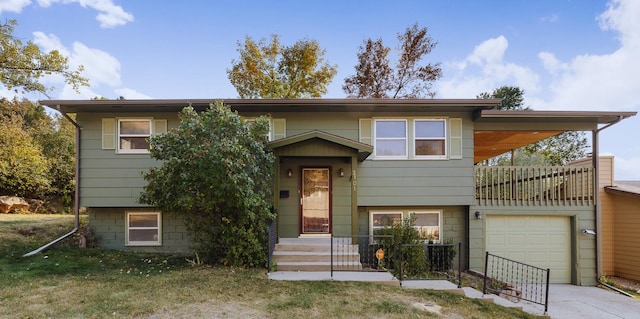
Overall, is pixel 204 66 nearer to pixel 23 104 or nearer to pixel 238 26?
pixel 238 26

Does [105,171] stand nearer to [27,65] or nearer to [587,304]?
[27,65]

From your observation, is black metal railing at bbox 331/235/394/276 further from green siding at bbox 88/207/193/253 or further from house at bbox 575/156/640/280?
house at bbox 575/156/640/280

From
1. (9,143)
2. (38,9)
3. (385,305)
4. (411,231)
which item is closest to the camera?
(385,305)

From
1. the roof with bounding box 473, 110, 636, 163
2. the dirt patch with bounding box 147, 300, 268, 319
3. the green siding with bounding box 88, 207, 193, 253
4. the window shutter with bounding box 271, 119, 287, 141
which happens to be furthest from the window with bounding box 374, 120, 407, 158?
the green siding with bounding box 88, 207, 193, 253

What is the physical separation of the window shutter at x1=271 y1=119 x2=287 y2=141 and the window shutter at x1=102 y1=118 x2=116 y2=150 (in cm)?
415

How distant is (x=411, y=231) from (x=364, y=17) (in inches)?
508

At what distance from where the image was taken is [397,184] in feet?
28.2

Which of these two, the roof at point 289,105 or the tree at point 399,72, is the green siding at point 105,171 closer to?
the roof at point 289,105

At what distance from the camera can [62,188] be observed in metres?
16.2

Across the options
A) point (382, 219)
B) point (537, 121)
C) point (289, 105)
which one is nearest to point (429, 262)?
point (382, 219)

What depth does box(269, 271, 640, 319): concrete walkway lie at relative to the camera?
6.04 meters

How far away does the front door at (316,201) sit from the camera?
28.7 feet

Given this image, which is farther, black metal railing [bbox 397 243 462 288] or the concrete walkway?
black metal railing [bbox 397 243 462 288]

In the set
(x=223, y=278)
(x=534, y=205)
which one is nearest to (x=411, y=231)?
(x=534, y=205)
